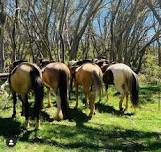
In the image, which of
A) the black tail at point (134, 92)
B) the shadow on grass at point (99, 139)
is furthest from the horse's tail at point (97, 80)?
the black tail at point (134, 92)

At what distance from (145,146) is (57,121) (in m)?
2.91

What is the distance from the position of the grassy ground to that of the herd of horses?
352mm

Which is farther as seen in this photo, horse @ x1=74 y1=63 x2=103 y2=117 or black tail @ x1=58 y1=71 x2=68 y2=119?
horse @ x1=74 y1=63 x2=103 y2=117

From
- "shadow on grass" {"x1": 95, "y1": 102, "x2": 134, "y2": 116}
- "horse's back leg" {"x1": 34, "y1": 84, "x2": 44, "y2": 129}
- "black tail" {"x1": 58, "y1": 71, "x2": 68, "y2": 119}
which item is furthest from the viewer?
"shadow on grass" {"x1": 95, "y1": 102, "x2": 134, "y2": 116}

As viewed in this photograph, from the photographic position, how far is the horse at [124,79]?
617 inches

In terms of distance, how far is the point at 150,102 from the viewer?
19062 mm

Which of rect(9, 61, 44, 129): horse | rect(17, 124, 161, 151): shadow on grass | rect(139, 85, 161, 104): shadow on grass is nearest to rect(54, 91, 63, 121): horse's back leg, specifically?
rect(17, 124, 161, 151): shadow on grass

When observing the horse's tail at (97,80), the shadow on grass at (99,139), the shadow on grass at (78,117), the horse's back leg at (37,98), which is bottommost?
the shadow on grass at (99,139)

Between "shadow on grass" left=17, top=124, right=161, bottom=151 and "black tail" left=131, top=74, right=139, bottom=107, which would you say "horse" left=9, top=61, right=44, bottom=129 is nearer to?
"shadow on grass" left=17, top=124, right=161, bottom=151

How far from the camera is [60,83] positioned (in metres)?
13.3

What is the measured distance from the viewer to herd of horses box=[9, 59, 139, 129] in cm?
1210

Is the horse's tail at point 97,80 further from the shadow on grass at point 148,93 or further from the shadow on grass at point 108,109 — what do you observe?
the shadow on grass at point 148,93

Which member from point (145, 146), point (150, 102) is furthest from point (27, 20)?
point (145, 146)

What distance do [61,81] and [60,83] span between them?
7cm
